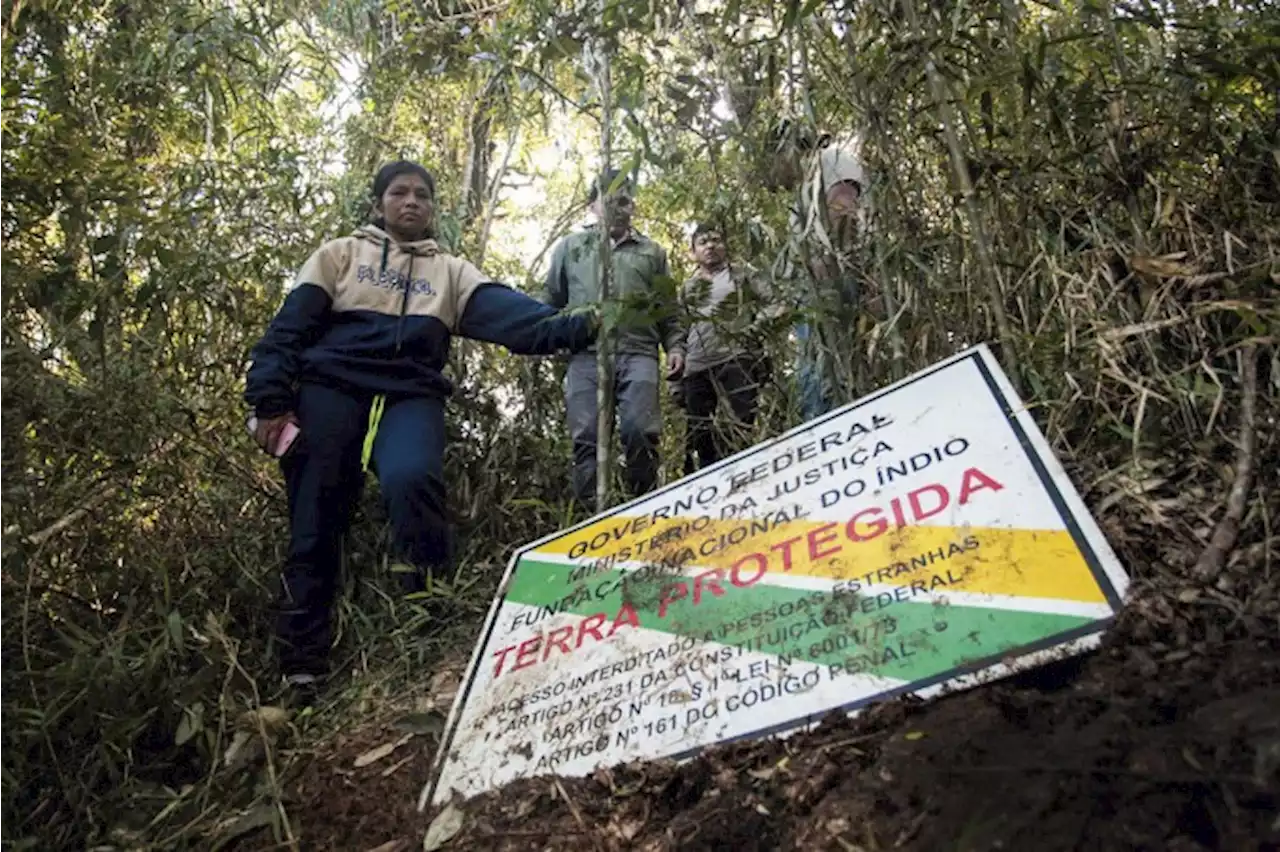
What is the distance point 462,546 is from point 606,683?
1260 mm

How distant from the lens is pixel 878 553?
1406mm

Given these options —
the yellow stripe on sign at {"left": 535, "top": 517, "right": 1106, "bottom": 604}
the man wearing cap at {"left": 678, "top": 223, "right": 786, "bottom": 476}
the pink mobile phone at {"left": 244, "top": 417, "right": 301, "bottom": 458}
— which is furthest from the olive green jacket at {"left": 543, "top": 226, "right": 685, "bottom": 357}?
the yellow stripe on sign at {"left": 535, "top": 517, "right": 1106, "bottom": 604}

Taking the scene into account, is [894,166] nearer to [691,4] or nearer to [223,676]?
[691,4]

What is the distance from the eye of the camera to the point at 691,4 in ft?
8.11

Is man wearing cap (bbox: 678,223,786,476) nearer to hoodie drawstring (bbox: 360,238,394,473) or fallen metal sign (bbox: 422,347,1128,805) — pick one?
fallen metal sign (bbox: 422,347,1128,805)

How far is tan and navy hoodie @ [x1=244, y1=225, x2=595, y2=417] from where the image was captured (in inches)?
96.5

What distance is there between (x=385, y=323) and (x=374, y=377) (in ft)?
0.58

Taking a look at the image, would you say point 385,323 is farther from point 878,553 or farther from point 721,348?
point 878,553

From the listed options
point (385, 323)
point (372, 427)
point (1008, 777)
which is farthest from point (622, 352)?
point (1008, 777)

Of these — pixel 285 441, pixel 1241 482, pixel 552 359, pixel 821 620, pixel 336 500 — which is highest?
pixel 552 359

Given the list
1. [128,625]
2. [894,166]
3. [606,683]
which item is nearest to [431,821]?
[606,683]

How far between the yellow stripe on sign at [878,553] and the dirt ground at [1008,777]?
0.11 meters

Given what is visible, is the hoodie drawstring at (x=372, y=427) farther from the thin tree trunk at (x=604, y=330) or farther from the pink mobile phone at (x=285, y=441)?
the thin tree trunk at (x=604, y=330)

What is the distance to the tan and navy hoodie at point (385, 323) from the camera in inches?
96.5
